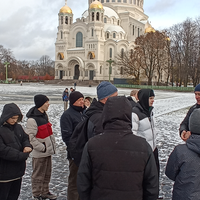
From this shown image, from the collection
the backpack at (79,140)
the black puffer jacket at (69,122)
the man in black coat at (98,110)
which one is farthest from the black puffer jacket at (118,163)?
the black puffer jacket at (69,122)

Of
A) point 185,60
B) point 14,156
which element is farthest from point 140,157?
point 185,60

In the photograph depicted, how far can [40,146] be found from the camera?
4.06 meters

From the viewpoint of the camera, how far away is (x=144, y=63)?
46.6m

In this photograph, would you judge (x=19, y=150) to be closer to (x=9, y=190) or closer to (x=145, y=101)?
(x=9, y=190)

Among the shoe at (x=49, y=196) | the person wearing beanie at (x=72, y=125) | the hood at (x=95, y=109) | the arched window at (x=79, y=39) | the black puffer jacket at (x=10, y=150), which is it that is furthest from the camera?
the arched window at (x=79, y=39)

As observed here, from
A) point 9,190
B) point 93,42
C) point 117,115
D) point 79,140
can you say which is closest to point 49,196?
point 9,190

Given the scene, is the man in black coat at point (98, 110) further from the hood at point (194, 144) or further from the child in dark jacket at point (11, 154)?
the child in dark jacket at point (11, 154)

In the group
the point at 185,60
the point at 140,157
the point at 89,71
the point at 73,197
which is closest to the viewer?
the point at 140,157

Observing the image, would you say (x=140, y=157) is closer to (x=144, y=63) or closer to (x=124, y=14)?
(x=144, y=63)

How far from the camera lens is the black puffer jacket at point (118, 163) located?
6.57ft

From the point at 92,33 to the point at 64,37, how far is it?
7.60m

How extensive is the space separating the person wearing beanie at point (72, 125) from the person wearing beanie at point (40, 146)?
0.46 metres

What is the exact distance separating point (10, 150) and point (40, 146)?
91cm

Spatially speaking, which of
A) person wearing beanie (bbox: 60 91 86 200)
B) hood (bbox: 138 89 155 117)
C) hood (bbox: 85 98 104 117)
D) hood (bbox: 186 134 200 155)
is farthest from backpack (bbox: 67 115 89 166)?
hood (bbox: 138 89 155 117)
